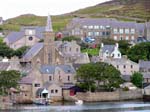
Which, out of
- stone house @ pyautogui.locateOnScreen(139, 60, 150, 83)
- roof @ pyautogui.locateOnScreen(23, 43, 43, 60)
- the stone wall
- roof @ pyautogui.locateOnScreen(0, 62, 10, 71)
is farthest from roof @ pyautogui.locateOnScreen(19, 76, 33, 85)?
stone house @ pyautogui.locateOnScreen(139, 60, 150, 83)

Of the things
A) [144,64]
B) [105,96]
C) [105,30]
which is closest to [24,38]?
[105,30]

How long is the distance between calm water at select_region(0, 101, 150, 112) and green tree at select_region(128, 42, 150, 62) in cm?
2836

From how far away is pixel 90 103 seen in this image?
107 metres

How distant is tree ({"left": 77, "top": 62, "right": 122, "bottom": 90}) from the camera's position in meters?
112

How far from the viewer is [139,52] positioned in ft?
445

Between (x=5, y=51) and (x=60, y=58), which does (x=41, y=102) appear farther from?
(x=5, y=51)

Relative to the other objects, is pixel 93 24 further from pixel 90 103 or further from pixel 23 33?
pixel 90 103

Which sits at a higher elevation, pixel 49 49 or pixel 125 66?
pixel 49 49

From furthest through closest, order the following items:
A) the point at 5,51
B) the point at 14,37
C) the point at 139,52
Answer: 1. the point at 14,37
2. the point at 5,51
3. the point at 139,52

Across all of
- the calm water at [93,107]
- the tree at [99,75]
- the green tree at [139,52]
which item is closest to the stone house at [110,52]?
the green tree at [139,52]

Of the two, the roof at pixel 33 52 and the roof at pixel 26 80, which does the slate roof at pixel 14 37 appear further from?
the roof at pixel 26 80

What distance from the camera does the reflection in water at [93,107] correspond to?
313 ft

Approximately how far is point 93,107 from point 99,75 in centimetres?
1352

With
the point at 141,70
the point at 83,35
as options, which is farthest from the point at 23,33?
the point at 141,70
